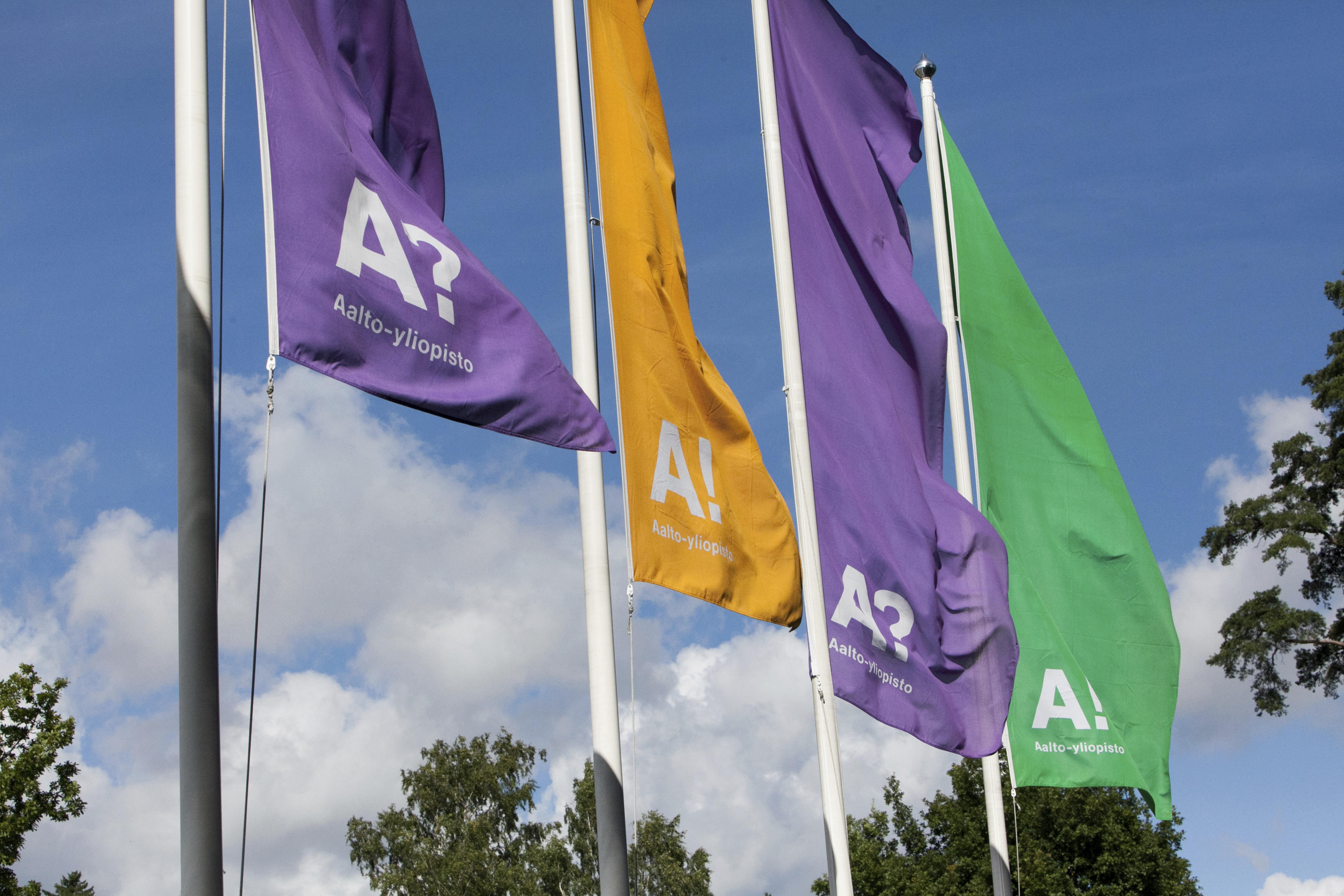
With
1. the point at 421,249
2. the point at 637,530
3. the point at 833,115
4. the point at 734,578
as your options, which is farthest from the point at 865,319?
the point at 421,249

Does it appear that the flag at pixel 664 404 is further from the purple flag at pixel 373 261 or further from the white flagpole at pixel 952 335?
the white flagpole at pixel 952 335

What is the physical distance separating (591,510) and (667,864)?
151 feet

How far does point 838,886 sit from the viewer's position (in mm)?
11266

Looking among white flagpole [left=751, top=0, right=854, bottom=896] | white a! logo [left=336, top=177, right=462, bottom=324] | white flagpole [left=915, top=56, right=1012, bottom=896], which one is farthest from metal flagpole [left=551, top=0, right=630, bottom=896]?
white flagpole [left=915, top=56, right=1012, bottom=896]

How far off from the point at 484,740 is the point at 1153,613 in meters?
39.1

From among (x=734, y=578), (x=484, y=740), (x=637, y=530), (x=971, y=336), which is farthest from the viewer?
(x=484, y=740)

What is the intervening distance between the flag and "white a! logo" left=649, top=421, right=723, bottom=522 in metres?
0.01

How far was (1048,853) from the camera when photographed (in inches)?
1694

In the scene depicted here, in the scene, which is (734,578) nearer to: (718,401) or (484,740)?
(718,401)

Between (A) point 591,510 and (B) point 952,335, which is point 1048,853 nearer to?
(B) point 952,335

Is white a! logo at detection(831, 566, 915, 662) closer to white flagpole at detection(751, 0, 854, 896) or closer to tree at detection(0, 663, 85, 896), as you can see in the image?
white flagpole at detection(751, 0, 854, 896)

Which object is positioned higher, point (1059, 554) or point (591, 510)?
point (1059, 554)

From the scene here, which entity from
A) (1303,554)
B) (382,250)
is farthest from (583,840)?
(382,250)

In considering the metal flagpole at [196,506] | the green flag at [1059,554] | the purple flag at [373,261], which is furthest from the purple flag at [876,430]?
the metal flagpole at [196,506]
